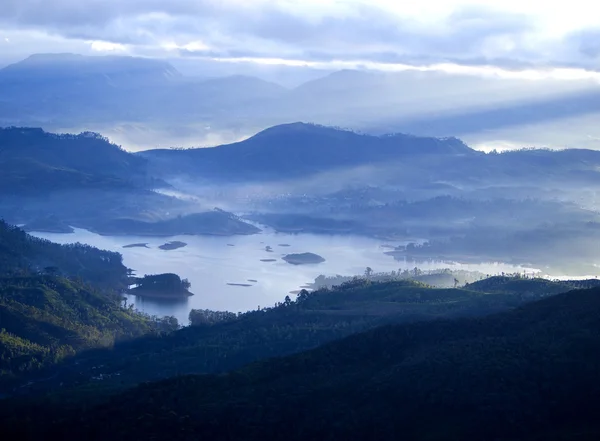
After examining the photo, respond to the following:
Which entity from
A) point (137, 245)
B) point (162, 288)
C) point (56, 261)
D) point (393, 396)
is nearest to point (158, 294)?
point (162, 288)

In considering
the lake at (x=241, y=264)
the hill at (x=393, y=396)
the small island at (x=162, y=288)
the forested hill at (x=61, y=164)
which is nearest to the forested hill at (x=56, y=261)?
the small island at (x=162, y=288)

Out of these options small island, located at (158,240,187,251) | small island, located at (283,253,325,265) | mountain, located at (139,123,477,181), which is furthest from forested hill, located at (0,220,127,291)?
mountain, located at (139,123,477,181)

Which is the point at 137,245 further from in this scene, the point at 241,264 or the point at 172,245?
the point at 241,264

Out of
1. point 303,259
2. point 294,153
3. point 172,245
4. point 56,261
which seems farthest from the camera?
point 294,153

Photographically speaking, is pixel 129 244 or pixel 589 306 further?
pixel 129 244

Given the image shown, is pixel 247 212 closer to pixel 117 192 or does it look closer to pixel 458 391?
pixel 117 192

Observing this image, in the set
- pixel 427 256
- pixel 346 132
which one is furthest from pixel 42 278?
pixel 346 132
